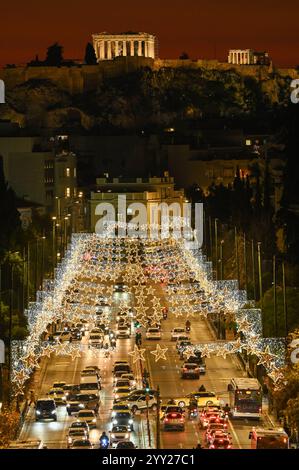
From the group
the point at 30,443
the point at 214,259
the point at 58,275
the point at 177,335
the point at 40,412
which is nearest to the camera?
the point at 30,443

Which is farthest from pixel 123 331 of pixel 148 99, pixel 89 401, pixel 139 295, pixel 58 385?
pixel 148 99

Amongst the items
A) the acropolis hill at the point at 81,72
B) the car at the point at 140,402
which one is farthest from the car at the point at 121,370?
the acropolis hill at the point at 81,72

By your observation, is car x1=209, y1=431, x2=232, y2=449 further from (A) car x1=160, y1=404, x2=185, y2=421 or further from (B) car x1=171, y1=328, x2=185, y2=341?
(B) car x1=171, y1=328, x2=185, y2=341

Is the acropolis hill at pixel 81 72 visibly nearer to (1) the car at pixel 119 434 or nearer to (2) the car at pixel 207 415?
(2) the car at pixel 207 415

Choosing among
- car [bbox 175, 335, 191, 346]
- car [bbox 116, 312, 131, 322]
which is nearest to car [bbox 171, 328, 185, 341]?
car [bbox 175, 335, 191, 346]

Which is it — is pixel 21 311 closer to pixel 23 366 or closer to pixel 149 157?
pixel 23 366

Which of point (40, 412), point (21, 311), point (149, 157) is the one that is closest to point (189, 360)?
point (21, 311)
